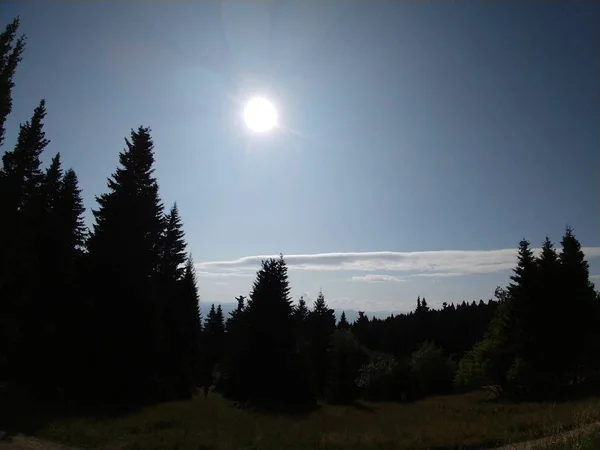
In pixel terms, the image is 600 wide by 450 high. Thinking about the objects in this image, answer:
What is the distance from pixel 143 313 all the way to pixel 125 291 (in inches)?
56.8

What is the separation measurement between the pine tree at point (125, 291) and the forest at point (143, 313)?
6 cm

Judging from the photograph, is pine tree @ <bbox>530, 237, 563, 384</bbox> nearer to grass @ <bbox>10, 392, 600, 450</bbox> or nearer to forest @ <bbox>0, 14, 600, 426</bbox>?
forest @ <bbox>0, 14, 600, 426</bbox>

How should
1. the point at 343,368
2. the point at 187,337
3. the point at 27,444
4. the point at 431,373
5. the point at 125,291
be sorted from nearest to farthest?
the point at 27,444, the point at 125,291, the point at 187,337, the point at 343,368, the point at 431,373

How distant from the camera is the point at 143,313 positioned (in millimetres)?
20000

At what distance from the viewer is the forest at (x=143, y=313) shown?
19.0 m

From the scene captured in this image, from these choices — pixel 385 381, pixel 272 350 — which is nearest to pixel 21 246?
pixel 272 350

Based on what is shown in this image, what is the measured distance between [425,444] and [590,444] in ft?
14.6

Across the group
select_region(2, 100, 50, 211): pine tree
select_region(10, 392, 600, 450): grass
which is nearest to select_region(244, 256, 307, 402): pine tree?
select_region(10, 392, 600, 450): grass

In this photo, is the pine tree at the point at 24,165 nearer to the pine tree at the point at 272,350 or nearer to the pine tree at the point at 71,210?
the pine tree at the point at 71,210

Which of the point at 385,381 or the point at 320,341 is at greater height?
the point at 320,341

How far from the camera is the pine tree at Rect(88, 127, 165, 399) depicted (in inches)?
748

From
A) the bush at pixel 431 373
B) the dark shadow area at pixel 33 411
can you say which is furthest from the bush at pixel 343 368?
the dark shadow area at pixel 33 411

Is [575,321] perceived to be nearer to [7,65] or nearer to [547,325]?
[547,325]

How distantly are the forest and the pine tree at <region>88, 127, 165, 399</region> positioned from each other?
58 mm
